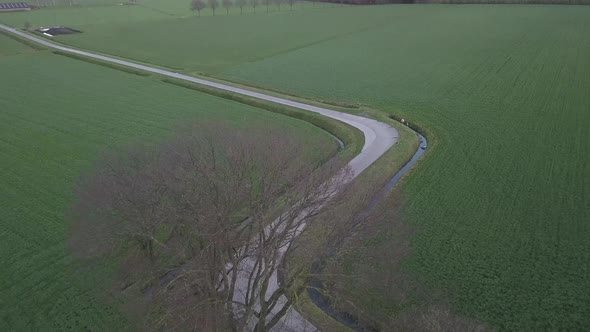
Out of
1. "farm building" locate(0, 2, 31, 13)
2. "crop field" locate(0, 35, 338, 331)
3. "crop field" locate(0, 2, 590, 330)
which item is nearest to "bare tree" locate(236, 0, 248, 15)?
"crop field" locate(0, 2, 590, 330)

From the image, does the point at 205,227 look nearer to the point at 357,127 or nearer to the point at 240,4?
the point at 357,127

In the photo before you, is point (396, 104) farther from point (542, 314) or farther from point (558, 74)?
point (542, 314)

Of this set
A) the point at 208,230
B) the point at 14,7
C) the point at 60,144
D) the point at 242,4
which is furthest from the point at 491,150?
the point at 14,7

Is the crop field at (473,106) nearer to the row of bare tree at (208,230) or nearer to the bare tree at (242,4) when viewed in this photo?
the row of bare tree at (208,230)

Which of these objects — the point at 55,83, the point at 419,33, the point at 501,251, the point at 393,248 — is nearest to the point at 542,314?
the point at 501,251

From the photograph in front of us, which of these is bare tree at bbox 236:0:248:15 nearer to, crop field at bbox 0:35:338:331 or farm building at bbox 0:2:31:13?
farm building at bbox 0:2:31:13

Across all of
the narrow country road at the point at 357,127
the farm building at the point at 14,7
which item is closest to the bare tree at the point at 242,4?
the farm building at the point at 14,7
